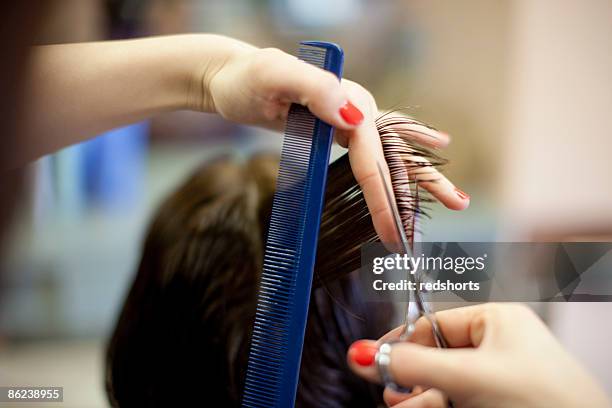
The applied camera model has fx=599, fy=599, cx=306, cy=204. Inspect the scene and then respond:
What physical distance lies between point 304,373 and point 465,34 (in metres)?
0.52

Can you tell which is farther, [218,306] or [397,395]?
[218,306]

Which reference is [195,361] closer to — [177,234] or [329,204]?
[177,234]

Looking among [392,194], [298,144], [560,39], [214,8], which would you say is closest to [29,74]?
[214,8]

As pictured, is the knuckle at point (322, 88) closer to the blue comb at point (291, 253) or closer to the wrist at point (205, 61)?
the blue comb at point (291, 253)

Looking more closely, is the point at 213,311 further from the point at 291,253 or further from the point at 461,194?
the point at 461,194

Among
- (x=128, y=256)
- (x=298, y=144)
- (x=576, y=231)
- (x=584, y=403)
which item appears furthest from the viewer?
(x=128, y=256)

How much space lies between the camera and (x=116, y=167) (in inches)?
34.9

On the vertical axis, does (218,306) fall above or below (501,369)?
above

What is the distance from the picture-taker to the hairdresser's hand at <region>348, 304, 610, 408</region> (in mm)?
521

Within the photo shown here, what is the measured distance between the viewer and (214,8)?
85 cm

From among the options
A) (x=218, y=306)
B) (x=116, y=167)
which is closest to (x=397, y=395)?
(x=218, y=306)

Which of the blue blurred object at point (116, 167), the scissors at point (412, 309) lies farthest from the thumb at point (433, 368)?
the blue blurred object at point (116, 167)

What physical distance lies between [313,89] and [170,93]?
10.2 inches

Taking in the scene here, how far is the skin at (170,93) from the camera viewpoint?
26.0 inches
